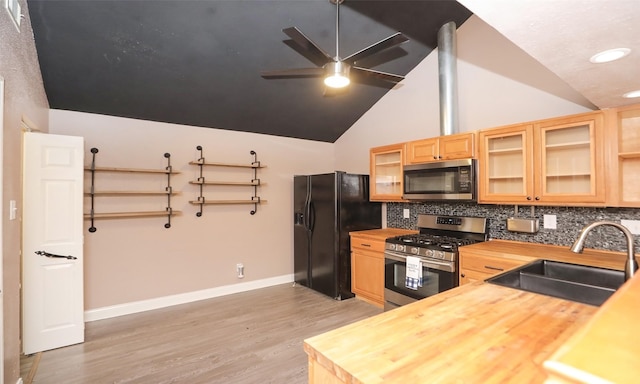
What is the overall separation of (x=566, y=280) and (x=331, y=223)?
8.60 ft

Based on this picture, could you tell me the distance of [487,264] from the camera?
271 centimetres

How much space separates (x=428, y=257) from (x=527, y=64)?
216cm

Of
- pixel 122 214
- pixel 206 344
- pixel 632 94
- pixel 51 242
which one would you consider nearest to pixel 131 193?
pixel 122 214

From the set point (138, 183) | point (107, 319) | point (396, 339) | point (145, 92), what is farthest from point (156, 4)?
point (107, 319)

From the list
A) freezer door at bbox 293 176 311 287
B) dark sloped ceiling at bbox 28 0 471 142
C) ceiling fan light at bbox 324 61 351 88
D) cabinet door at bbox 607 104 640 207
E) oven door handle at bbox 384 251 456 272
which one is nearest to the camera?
cabinet door at bbox 607 104 640 207

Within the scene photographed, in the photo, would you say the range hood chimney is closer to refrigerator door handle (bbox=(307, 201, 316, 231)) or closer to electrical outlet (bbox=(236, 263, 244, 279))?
refrigerator door handle (bbox=(307, 201, 316, 231))

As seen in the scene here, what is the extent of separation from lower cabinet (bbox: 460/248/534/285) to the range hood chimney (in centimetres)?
140

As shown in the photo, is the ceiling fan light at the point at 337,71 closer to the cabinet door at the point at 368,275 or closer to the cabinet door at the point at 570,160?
the cabinet door at the point at 570,160

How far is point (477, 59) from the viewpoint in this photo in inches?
139

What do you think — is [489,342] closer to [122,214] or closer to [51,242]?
[51,242]

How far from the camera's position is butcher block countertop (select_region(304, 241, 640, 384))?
481mm

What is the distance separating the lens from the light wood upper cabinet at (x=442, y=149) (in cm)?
319

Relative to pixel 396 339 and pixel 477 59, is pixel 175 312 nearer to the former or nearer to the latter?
pixel 396 339

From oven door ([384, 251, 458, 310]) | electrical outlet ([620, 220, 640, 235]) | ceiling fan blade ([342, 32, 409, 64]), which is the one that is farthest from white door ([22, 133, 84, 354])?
electrical outlet ([620, 220, 640, 235])
